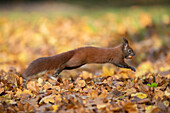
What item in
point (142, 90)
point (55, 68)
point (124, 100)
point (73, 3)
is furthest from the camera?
point (73, 3)

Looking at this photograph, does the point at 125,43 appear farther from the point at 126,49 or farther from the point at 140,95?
the point at 140,95

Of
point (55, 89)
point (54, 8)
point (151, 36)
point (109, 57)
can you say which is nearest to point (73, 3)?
point (54, 8)

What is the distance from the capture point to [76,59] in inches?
162

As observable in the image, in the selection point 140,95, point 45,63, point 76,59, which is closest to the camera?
point 140,95

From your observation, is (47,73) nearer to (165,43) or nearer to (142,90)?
(142,90)

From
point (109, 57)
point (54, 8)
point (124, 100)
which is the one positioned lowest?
point (124, 100)

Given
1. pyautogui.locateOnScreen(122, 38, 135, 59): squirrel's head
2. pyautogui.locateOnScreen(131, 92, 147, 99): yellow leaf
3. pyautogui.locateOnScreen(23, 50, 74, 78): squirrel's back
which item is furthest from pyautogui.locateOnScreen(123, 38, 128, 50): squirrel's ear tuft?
pyautogui.locateOnScreen(131, 92, 147, 99): yellow leaf

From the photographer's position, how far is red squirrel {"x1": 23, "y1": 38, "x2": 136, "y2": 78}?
12.8 feet

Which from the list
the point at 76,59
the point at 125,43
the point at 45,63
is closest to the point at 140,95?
the point at 76,59

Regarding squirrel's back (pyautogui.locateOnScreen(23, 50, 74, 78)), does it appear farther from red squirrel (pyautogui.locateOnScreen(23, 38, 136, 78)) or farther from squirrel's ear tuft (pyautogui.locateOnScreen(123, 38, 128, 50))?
squirrel's ear tuft (pyautogui.locateOnScreen(123, 38, 128, 50))

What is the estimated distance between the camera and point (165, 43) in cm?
839

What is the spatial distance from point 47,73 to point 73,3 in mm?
13024

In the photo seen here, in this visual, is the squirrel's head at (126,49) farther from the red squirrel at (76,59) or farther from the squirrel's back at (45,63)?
the squirrel's back at (45,63)

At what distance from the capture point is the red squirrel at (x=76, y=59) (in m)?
Result: 3.91
